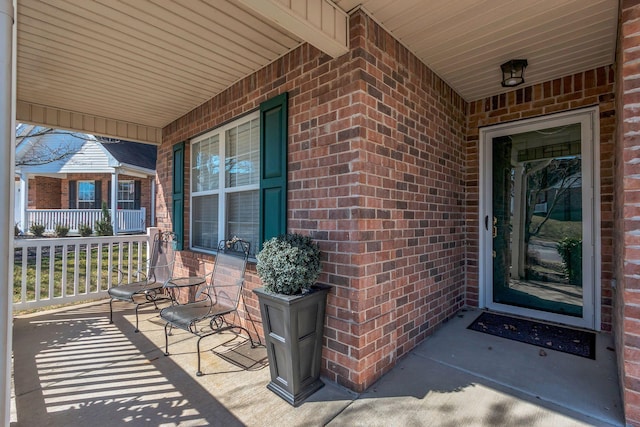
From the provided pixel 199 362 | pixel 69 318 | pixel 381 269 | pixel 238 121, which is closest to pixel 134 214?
pixel 69 318

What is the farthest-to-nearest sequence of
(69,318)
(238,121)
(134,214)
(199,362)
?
(134,214), (69,318), (238,121), (199,362)

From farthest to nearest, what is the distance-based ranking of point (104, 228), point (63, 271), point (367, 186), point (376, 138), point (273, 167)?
point (104, 228) < point (63, 271) < point (273, 167) < point (376, 138) < point (367, 186)

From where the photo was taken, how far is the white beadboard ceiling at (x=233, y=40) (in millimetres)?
2186

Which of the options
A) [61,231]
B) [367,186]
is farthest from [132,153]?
[367,186]

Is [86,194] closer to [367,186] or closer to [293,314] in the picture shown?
[293,314]

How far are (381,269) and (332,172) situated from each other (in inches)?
33.7

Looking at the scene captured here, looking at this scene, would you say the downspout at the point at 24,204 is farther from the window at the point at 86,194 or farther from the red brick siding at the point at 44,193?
the window at the point at 86,194

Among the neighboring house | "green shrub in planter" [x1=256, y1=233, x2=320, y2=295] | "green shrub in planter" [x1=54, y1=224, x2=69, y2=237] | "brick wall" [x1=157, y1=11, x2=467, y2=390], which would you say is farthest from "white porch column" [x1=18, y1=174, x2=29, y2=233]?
"green shrub in planter" [x1=256, y1=233, x2=320, y2=295]

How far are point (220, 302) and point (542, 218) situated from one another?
377 cm

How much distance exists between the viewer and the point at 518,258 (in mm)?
3633

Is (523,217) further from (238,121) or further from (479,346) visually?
(238,121)

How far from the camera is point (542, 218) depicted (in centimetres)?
347

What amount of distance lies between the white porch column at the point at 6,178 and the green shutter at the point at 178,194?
321 centimetres

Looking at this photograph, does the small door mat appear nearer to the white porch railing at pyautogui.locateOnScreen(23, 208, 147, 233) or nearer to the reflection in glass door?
the reflection in glass door
